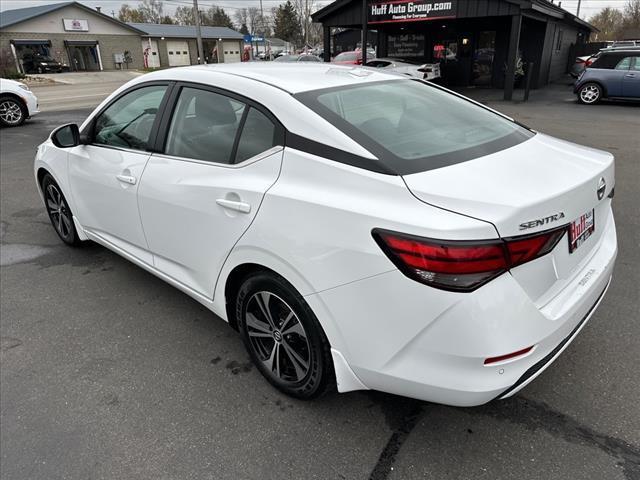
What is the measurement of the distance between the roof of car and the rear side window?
47.4 ft

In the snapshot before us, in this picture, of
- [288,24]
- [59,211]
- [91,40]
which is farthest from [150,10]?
[59,211]

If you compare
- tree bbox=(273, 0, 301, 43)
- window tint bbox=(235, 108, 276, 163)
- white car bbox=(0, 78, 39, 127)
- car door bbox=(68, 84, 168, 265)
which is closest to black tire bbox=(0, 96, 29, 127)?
white car bbox=(0, 78, 39, 127)

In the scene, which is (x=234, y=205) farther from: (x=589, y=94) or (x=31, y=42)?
(x=31, y=42)

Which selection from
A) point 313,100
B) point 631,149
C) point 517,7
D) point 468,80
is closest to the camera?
point 313,100

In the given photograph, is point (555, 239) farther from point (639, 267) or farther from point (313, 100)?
point (639, 267)

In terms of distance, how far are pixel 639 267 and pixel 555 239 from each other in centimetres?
262

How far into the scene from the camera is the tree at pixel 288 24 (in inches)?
3339

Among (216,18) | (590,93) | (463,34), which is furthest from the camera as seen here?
(216,18)

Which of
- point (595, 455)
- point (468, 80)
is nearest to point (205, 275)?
point (595, 455)

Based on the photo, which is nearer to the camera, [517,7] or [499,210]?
[499,210]

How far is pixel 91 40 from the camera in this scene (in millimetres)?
48250

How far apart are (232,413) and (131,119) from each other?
Result: 2116mm

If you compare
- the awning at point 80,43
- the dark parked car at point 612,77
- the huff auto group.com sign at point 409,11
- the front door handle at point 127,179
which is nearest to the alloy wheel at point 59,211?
the front door handle at point 127,179

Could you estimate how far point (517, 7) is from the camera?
14734 millimetres
